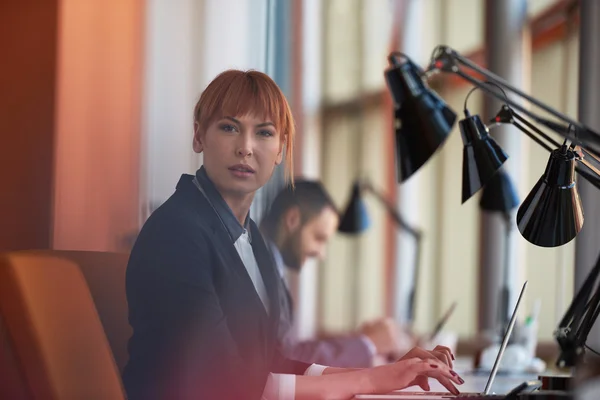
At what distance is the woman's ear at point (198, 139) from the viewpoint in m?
1.27

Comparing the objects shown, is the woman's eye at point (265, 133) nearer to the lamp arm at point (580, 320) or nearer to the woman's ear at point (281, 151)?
the woman's ear at point (281, 151)

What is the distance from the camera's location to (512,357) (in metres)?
2.15

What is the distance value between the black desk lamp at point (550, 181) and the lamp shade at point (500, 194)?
529 mm

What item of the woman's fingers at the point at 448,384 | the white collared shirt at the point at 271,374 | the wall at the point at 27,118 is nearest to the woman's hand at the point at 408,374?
the woman's fingers at the point at 448,384

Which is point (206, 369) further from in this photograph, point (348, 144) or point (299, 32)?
point (348, 144)

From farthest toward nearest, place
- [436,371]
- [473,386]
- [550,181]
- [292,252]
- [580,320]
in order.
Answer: [292,252] → [473,386] → [580,320] → [550,181] → [436,371]

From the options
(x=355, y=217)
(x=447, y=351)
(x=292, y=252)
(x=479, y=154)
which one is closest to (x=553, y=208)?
(x=479, y=154)

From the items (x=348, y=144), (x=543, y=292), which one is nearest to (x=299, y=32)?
(x=543, y=292)

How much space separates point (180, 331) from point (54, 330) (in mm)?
205

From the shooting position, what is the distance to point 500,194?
6.44 ft

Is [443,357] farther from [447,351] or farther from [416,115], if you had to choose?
[416,115]

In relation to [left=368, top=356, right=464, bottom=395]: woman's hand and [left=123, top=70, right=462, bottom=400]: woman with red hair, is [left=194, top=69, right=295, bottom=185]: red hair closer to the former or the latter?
[left=123, top=70, right=462, bottom=400]: woman with red hair

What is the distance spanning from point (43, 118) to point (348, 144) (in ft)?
13.0

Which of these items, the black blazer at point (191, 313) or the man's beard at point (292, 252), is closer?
the black blazer at point (191, 313)
